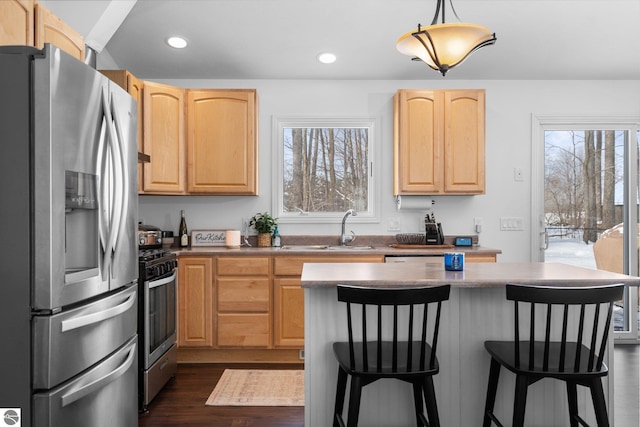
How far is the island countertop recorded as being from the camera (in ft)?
6.68

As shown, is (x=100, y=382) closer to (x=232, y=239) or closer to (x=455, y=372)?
(x=455, y=372)

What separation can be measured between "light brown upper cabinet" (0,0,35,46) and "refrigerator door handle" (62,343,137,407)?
143 cm

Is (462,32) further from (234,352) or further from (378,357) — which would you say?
(234,352)

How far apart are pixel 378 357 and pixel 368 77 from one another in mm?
3114

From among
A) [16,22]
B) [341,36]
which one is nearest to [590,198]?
[341,36]

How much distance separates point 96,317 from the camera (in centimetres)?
190

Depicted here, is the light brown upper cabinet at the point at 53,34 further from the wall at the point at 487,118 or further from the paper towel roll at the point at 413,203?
the paper towel roll at the point at 413,203

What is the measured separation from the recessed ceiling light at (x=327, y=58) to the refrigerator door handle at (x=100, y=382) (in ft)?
9.26

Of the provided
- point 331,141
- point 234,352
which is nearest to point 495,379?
point 234,352

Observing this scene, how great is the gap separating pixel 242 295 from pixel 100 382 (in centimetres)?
181

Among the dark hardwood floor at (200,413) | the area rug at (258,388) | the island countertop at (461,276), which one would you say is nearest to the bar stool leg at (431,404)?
the island countertop at (461,276)

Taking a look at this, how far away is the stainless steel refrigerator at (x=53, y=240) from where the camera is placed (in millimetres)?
1670

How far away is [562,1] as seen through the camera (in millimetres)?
3500

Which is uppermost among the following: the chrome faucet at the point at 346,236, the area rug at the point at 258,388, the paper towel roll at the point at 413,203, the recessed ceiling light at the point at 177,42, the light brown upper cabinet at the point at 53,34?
the recessed ceiling light at the point at 177,42
